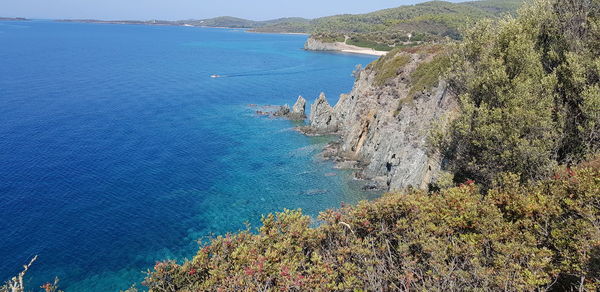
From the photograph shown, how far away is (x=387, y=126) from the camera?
192ft

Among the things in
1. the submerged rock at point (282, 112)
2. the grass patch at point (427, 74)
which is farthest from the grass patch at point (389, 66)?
the submerged rock at point (282, 112)

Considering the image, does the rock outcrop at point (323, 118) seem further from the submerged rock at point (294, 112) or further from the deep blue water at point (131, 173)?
the submerged rock at point (294, 112)

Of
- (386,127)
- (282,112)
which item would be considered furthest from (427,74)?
(282,112)

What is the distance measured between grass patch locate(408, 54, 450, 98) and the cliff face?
1.03 metres

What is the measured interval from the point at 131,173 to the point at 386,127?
4084 centimetres

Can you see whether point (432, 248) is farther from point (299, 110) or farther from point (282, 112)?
point (282, 112)

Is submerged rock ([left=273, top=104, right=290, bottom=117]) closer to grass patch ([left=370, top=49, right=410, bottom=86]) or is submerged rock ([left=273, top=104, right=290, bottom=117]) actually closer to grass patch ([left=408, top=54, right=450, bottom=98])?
grass patch ([left=370, top=49, right=410, bottom=86])

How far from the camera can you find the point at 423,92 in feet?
186

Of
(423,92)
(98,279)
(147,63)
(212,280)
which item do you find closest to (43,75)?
(147,63)

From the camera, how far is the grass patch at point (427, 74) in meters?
56.3

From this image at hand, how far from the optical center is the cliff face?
4562cm

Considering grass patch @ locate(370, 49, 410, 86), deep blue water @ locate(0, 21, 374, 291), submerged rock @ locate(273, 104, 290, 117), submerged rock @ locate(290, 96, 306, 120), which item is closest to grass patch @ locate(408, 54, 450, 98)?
grass patch @ locate(370, 49, 410, 86)

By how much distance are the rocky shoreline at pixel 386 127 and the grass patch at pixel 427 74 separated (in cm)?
112

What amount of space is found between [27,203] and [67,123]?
35945 millimetres
